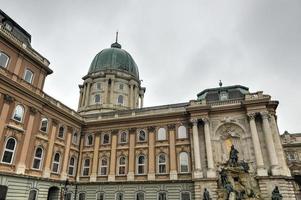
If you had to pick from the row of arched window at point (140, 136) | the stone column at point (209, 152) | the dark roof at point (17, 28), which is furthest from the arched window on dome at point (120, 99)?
the stone column at point (209, 152)

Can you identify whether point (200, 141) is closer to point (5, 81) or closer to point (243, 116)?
point (243, 116)

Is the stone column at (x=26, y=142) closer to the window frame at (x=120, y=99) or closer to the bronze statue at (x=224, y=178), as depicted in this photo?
the bronze statue at (x=224, y=178)

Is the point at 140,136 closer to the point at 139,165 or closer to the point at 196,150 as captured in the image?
the point at 139,165

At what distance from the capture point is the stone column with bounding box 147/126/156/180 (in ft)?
95.9

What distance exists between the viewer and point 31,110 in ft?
83.1

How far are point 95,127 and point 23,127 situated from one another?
11618 millimetres

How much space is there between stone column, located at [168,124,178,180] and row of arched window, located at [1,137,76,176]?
13.7 m

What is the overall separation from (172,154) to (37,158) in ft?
52.6

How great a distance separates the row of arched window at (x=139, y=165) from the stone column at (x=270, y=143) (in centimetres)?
952

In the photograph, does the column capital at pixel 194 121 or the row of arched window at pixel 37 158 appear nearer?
the row of arched window at pixel 37 158

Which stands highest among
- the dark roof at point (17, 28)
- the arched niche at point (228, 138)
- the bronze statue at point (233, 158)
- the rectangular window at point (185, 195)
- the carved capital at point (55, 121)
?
the dark roof at point (17, 28)

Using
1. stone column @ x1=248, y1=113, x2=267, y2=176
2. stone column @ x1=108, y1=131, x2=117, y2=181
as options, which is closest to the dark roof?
stone column @ x1=108, y1=131, x2=117, y2=181

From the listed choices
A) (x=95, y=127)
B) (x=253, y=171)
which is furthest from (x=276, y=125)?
(x=95, y=127)

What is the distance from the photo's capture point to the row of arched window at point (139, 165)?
29.1 meters
